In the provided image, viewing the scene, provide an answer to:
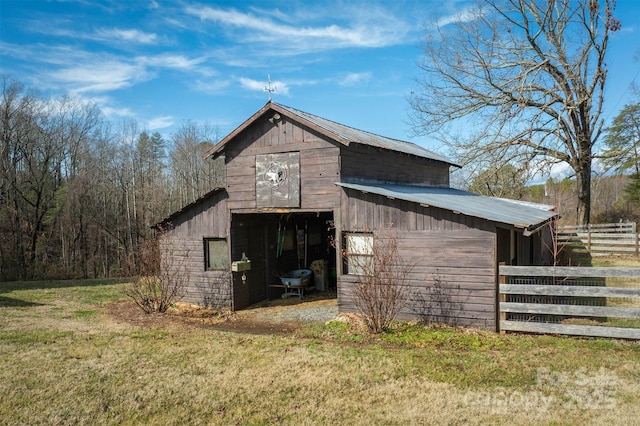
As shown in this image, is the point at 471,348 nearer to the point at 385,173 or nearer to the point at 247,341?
the point at 247,341

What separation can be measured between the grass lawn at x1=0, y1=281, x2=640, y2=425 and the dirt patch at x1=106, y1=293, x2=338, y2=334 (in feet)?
3.33

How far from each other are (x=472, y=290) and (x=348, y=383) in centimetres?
438

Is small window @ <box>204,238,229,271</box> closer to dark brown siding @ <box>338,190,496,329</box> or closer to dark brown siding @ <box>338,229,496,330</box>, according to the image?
dark brown siding @ <box>338,190,496,329</box>

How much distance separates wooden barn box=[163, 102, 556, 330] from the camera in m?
10.1

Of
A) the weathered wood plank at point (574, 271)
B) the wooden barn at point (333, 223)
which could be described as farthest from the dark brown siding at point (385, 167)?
the weathered wood plank at point (574, 271)

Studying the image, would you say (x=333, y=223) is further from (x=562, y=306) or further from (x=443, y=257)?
(x=562, y=306)

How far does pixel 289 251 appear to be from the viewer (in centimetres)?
1672

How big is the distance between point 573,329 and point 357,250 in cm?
515

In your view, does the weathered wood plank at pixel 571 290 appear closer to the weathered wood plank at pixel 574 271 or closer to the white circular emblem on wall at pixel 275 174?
the weathered wood plank at pixel 574 271

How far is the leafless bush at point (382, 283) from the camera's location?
9.81 metres

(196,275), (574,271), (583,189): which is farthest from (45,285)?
(583,189)

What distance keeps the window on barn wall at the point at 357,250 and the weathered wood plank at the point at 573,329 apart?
11.8ft

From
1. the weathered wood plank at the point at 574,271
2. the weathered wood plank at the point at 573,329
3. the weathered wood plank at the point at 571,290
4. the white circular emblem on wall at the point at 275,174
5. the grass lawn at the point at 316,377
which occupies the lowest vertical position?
the grass lawn at the point at 316,377

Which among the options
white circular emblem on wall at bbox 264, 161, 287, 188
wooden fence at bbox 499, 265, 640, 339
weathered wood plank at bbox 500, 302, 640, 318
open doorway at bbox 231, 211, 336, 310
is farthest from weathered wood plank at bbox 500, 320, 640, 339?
white circular emblem on wall at bbox 264, 161, 287, 188
